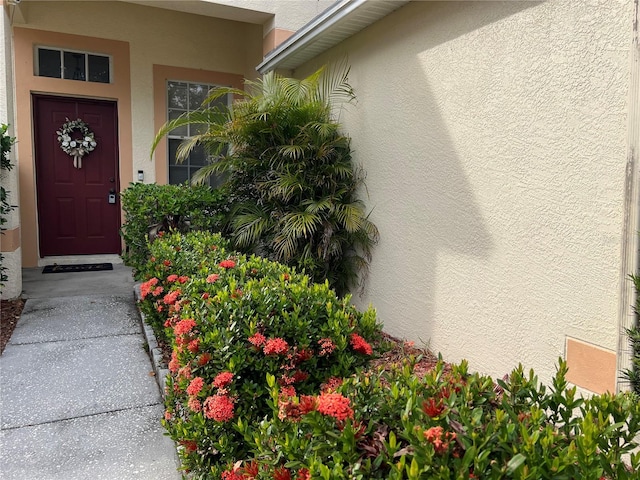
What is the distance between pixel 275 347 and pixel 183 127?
603cm

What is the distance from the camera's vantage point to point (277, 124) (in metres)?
4.56

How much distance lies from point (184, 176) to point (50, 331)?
369 cm

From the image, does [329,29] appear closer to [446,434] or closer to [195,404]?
[195,404]

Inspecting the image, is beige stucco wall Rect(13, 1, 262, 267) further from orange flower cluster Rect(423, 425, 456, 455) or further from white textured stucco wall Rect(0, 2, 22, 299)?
orange flower cluster Rect(423, 425, 456, 455)

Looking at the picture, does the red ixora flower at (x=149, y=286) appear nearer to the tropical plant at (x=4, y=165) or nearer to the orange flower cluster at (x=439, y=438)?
the tropical plant at (x=4, y=165)

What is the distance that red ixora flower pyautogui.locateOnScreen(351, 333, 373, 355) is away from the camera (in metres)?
2.06

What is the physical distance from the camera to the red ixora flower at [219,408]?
1.82 metres

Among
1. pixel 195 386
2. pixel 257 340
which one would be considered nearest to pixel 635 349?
pixel 257 340

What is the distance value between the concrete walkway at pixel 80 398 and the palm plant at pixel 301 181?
61.2 inches

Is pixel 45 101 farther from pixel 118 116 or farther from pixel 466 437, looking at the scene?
pixel 466 437

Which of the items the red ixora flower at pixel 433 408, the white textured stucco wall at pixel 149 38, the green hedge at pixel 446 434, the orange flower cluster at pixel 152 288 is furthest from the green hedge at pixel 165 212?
the red ixora flower at pixel 433 408

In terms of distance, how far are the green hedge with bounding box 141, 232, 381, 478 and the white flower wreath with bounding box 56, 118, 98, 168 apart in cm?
533

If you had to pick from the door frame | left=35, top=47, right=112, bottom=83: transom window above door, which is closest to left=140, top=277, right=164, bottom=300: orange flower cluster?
the door frame

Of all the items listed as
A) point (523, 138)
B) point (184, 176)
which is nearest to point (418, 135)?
point (523, 138)
